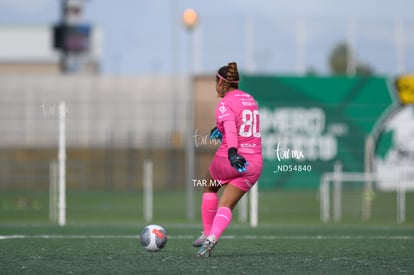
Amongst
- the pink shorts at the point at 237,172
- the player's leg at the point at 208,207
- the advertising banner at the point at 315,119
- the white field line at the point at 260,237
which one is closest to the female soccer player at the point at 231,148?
the pink shorts at the point at 237,172

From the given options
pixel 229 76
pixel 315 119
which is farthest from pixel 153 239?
pixel 315 119

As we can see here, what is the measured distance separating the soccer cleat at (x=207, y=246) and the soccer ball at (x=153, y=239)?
705 millimetres

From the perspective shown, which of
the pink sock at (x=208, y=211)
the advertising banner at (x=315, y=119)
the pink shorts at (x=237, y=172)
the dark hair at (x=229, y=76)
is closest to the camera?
the pink shorts at (x=237, y=172)

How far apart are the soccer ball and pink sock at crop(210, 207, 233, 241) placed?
83 cm

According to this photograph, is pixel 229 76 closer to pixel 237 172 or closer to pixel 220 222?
pixel 237 172

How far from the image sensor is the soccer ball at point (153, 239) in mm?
10359

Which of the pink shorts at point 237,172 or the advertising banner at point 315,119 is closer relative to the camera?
the pink shorts at point 237,172

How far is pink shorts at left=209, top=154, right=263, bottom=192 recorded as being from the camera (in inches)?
385

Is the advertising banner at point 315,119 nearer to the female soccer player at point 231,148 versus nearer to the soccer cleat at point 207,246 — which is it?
the female soccer player at point 231,148

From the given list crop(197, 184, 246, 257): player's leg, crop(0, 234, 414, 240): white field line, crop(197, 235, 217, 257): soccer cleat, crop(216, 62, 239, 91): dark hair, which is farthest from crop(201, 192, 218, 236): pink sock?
crop(0, 234, 414, 240): white field line

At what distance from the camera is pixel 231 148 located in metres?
9.56

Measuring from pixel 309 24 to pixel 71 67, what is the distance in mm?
36870

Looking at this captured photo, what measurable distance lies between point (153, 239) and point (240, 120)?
5.28ft

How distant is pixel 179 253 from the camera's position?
34.1ft
